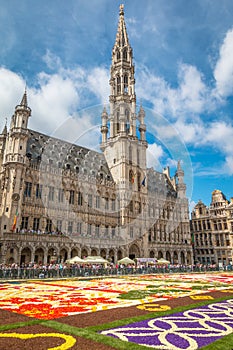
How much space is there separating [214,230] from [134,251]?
103ft

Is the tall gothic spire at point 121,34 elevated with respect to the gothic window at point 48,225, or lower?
elevated

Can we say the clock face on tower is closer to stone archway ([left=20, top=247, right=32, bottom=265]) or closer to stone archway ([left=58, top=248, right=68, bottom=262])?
stone archway ([left=20, top=247, right=32, bottom=265])

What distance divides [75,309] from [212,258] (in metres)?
80.8

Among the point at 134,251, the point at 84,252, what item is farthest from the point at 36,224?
the point at 134,251

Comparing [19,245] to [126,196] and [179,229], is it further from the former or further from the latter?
[179,229]

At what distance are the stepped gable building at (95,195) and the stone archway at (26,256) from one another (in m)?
0.16

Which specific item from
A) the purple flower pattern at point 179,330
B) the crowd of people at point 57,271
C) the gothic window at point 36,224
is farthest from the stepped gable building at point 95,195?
the purple flower pattern at point 179,330

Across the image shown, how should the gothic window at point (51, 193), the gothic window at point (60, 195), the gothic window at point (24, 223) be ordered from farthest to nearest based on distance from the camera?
the gothic window at point (60, 195) < the gothic window at point (51, 193) < the gothic window at point (24, 223)

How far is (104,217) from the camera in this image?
61.3 meters

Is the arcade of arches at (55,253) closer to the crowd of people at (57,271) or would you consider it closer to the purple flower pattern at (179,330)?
the crowd of people at (57,271)

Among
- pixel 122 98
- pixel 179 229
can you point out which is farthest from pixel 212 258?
pixel 122 98

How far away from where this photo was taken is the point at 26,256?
46.3m

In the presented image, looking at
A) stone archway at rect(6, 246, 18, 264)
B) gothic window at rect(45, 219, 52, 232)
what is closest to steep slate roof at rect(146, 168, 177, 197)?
gothic window at rect(45, 219, 52, 232)

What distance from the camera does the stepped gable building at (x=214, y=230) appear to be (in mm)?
80312
